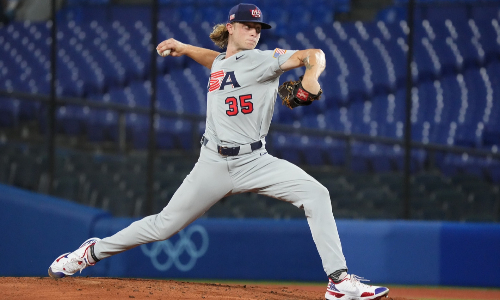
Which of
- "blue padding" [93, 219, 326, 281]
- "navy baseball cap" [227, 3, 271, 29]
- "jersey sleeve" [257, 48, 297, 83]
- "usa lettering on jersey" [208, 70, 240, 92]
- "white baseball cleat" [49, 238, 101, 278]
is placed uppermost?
"navy baseball cap" [227, 3, 271, 29]

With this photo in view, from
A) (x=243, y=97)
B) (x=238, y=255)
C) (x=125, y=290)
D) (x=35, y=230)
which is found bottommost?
(x=238, y=255)

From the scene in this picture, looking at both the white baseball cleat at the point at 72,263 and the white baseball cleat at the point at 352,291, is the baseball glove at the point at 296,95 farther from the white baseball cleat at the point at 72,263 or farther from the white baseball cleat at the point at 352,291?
the white baseball cleat at the point at 72,263

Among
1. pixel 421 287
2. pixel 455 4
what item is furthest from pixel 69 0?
pixel 421 287

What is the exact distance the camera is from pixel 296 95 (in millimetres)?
3545

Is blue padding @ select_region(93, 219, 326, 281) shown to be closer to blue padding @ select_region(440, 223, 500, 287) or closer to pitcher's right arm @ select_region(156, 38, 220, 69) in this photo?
blue padding @ select_region(440, 223, 500, 287)

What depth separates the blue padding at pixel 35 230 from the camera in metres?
6.25

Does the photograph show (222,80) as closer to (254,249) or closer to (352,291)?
(352,291)

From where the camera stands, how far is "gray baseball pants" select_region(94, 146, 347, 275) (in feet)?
12.5

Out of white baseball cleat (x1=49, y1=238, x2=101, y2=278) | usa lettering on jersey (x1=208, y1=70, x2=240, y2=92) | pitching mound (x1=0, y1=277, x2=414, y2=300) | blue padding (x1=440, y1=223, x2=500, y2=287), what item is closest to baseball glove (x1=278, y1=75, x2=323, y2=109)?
usa lettering on jersey (x1=208, y1=70, x2=240, y2=92)

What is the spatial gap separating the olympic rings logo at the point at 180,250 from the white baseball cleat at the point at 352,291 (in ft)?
8.98

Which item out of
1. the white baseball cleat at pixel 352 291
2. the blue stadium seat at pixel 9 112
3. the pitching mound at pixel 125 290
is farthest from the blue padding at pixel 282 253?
the blue stadium seat at pixel 9 112

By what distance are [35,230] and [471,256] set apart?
395 cm

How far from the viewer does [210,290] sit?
4.10 metres

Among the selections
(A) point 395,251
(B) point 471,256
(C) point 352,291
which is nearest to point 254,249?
(A) point 395,251
